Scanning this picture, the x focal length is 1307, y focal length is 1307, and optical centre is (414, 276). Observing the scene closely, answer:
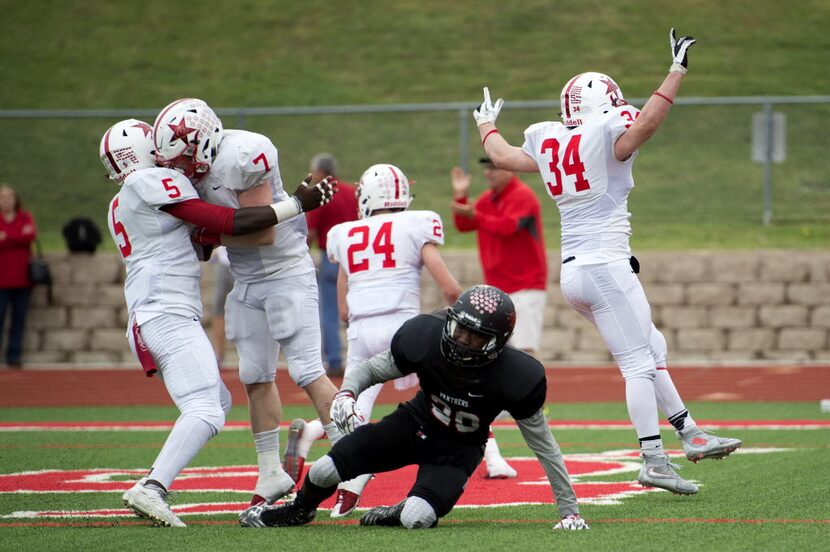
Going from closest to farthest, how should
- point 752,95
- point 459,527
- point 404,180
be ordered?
point 459,527 → point 404,180 → point 752,95

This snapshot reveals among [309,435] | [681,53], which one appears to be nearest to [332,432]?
[309,435]

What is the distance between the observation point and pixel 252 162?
6.32 metres

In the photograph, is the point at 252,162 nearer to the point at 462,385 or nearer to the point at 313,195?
the point at 313,195

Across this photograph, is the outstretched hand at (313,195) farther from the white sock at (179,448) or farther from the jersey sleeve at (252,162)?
the white sock at (179,448)

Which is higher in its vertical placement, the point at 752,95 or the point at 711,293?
the point at 752,95

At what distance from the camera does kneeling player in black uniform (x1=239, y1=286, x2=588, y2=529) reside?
5.48 metres

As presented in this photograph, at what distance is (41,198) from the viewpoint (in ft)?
57.3

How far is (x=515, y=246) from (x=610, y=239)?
3.83 m

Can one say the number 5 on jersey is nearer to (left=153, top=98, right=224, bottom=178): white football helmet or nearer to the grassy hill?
(left=153, top=98, right=224, bottom=178): white football helmet

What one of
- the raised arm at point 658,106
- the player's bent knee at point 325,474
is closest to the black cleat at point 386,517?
the player's bent knee at point 325,474

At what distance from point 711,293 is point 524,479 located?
8200mm

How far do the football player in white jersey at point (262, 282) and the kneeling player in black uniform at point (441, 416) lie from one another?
73cm

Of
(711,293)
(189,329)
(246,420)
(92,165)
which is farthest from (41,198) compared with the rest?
(189,329)

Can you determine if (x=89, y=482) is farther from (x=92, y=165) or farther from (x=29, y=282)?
(x=92, y=165)
